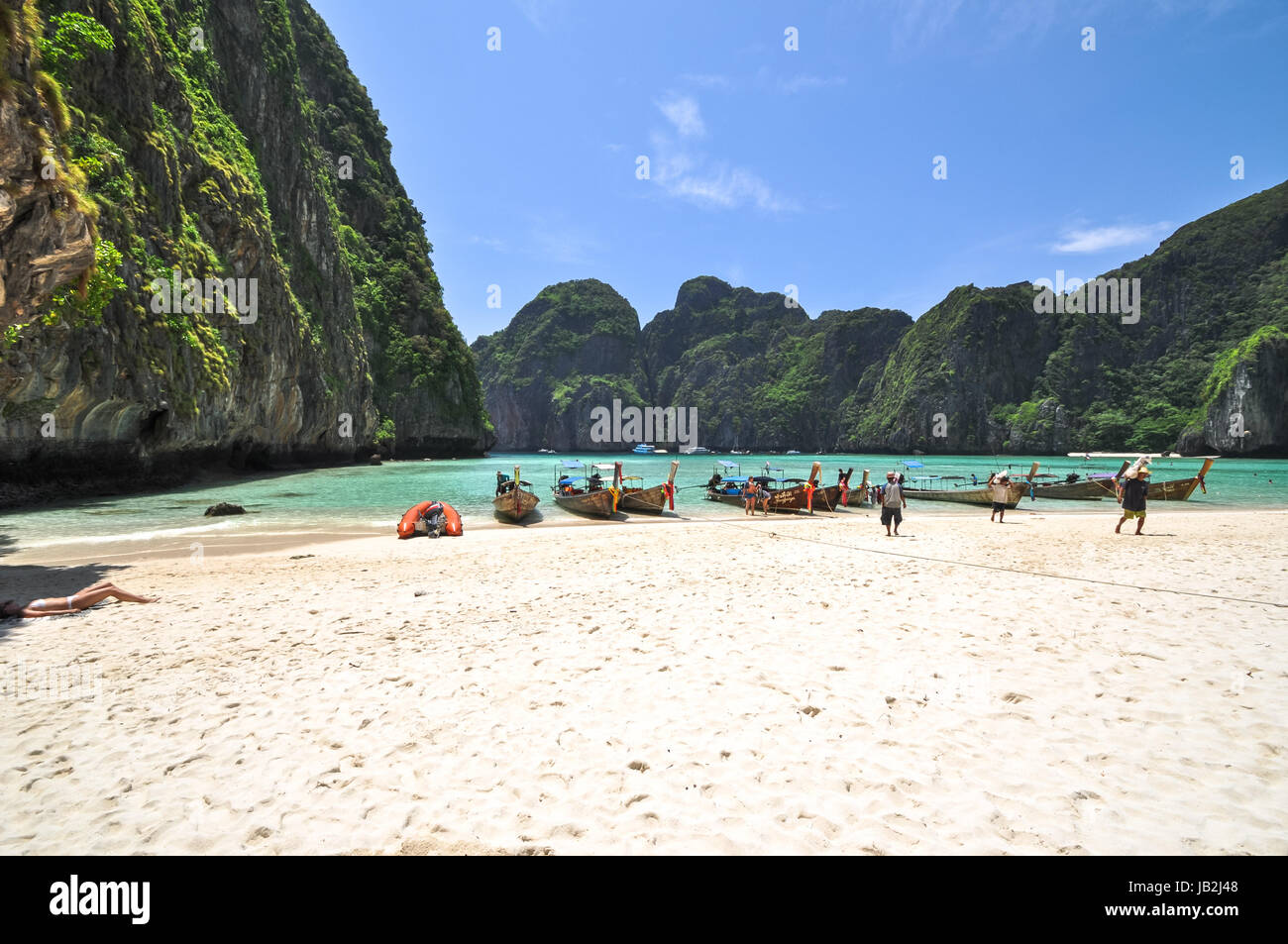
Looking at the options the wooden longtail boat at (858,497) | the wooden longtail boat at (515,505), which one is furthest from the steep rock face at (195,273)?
the wooden longtail boat at (858,497)

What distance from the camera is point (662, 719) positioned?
420 centimetres

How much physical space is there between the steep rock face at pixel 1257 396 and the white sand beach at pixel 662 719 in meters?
118

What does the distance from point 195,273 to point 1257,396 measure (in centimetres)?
13668

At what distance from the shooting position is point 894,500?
15.7m

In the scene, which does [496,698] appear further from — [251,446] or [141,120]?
[251,446]

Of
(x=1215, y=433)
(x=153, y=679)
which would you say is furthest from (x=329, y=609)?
(x=1215, y=433)

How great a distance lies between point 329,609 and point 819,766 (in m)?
6.92

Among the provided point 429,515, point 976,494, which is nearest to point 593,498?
point 429,515

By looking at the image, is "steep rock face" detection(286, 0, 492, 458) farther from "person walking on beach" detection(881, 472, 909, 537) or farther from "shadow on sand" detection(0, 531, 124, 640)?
"person walking on beach" detection(881, 472, 909, 537)

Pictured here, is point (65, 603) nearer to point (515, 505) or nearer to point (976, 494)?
point (515, 505)

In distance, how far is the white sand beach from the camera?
2924 millimetres

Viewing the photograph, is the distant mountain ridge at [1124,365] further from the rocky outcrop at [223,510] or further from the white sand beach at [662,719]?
the rocky outcrop at [223,510]

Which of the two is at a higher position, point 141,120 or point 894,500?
point 141,120

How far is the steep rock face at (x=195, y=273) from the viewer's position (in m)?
20.6
